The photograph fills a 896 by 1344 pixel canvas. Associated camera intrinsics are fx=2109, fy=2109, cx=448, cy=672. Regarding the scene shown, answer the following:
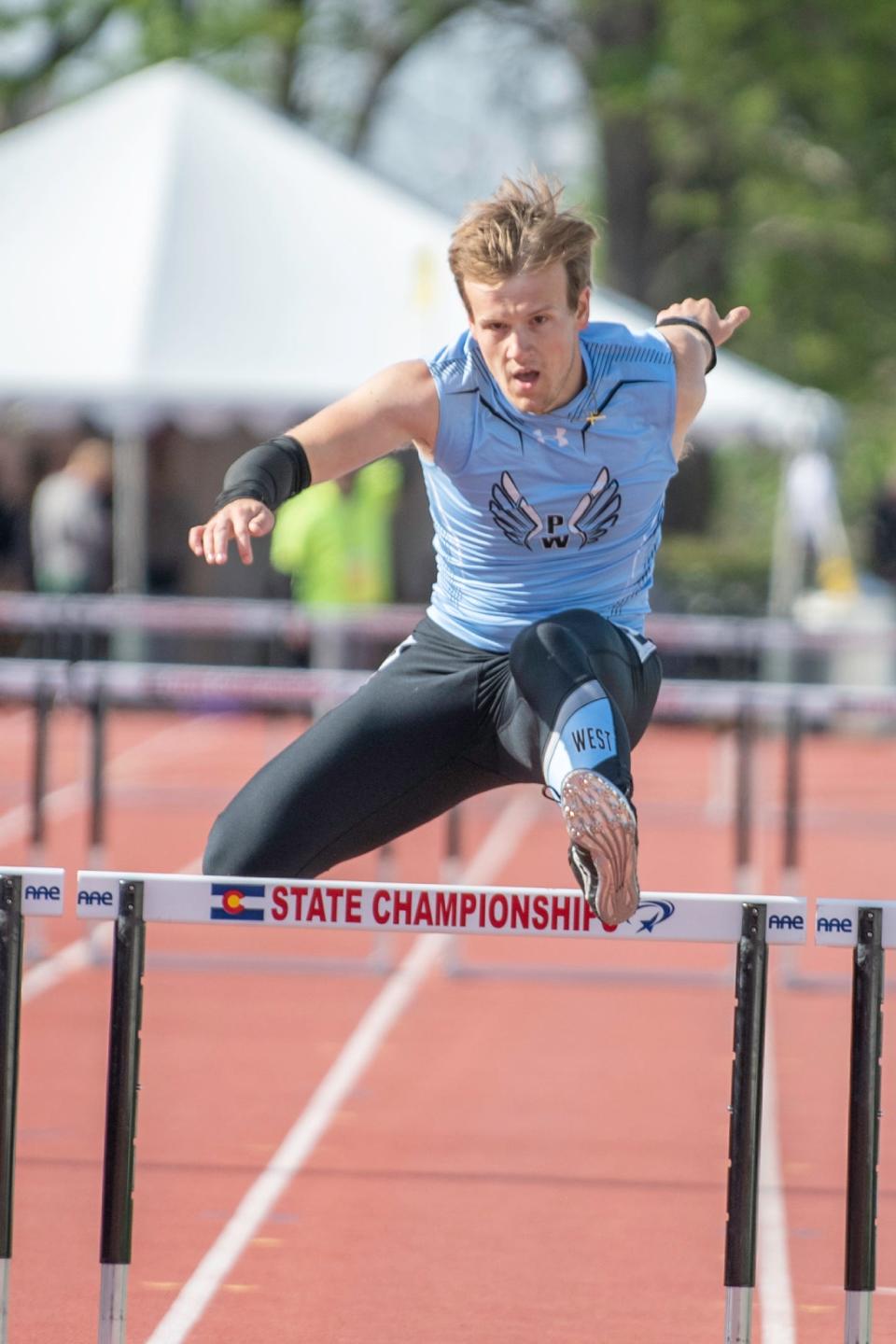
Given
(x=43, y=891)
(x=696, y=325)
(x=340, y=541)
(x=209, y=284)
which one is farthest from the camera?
(x=209, y=284)

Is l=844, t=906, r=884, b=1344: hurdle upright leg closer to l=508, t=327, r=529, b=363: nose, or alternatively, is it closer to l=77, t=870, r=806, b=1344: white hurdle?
l=77, t=870, r=806, b=1344: white hurdle

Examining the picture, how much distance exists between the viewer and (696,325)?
14.6 ft

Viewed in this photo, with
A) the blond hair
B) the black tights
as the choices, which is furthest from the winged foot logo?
the blond hair

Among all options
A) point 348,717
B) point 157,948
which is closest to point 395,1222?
point 348,717

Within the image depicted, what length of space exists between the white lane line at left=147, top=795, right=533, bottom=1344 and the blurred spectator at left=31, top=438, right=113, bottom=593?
8.22 m

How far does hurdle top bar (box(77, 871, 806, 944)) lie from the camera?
3.48 meters

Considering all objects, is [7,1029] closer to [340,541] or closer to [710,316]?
[710,316]

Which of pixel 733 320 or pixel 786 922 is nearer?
pixel 786 922

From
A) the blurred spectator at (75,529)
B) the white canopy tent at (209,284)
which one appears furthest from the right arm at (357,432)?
the blurred spectator at (75,529)

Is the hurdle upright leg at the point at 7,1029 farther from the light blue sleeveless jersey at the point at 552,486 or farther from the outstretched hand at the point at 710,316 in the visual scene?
the outstretched hand at the point at 710,316

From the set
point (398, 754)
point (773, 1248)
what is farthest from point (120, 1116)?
point (773, 1248)

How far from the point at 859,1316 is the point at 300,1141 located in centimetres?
288

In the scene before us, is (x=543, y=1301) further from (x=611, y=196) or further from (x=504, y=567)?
(x=611, y=196)

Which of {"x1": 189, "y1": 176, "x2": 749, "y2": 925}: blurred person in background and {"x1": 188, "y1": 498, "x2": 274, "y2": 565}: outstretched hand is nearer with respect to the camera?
{"x1": 188, "y1": 498, "x2": 274, "y2": 565}: outstretched hand
